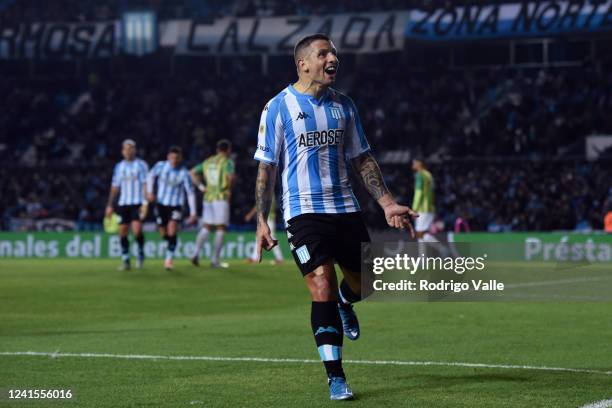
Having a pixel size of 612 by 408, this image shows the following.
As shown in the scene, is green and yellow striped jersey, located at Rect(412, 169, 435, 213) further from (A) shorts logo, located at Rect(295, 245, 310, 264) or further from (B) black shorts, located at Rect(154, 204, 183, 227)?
(A) shorts logo, located at Rect(295, 245, 310, 264)

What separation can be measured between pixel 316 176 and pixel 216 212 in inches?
613

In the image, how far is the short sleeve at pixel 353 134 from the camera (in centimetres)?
771

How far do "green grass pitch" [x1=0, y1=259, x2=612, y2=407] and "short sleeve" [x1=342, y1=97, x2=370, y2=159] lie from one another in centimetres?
157

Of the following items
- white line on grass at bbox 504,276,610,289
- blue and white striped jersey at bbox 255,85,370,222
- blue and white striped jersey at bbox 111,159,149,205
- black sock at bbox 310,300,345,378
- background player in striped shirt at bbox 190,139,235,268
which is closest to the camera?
black sock at bbox 310,300,345,378

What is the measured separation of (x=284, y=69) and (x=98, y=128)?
23.9ft

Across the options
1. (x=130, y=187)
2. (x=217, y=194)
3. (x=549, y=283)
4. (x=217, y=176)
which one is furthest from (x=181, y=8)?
(x=549, y=283)

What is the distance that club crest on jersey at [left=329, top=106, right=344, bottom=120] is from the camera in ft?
24.9

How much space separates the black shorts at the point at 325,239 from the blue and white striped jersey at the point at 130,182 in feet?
46.7

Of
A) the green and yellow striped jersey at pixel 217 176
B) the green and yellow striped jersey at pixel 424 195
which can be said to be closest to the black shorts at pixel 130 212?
the green and yellow striped jersey at pixel 217 176

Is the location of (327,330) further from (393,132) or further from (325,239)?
(393,132)

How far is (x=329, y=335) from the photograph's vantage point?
730cm

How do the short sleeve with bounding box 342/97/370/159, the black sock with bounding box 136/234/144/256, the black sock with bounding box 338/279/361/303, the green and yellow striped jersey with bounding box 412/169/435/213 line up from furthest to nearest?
the green and yellow striped jersey with bounding box 412/169/435/213 < the black sock with bounding box 136/234/144/256 < the black sock with bounding box 338/279/361/303 < the short sleeve with bounding box 342/97/370/159

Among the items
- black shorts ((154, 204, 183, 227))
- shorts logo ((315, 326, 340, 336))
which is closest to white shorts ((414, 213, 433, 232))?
black shorts ((154, 204, 183, 227))

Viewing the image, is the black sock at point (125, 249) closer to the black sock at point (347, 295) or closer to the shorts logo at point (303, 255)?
the black sock at point (347, 295)
